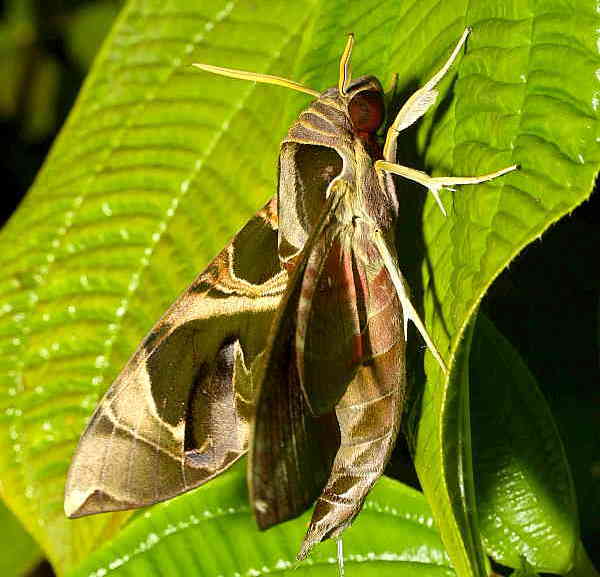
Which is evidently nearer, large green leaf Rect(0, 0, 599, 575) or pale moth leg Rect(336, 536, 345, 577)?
large green leaf Rect(0, 0, 599, 575)

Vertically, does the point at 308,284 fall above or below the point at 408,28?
below

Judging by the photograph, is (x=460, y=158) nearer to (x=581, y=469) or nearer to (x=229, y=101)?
(x=581, y=469)

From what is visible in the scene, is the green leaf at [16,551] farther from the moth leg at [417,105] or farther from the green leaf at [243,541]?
the moth leg at [417,105]

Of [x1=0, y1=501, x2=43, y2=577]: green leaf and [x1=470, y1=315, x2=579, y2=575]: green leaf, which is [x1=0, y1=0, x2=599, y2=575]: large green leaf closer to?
[x1=470, y1=315, x2=579, y2=575]: green leaf

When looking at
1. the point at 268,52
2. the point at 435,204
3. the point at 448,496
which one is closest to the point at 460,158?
the point at 435,204

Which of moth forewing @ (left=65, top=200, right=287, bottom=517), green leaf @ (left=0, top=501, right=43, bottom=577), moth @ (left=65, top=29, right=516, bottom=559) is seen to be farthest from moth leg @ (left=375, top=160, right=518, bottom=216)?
→ green leaf @ (left=0, top=501, right=43, bottom=577)

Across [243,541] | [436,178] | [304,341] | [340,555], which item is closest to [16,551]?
[243,541]
